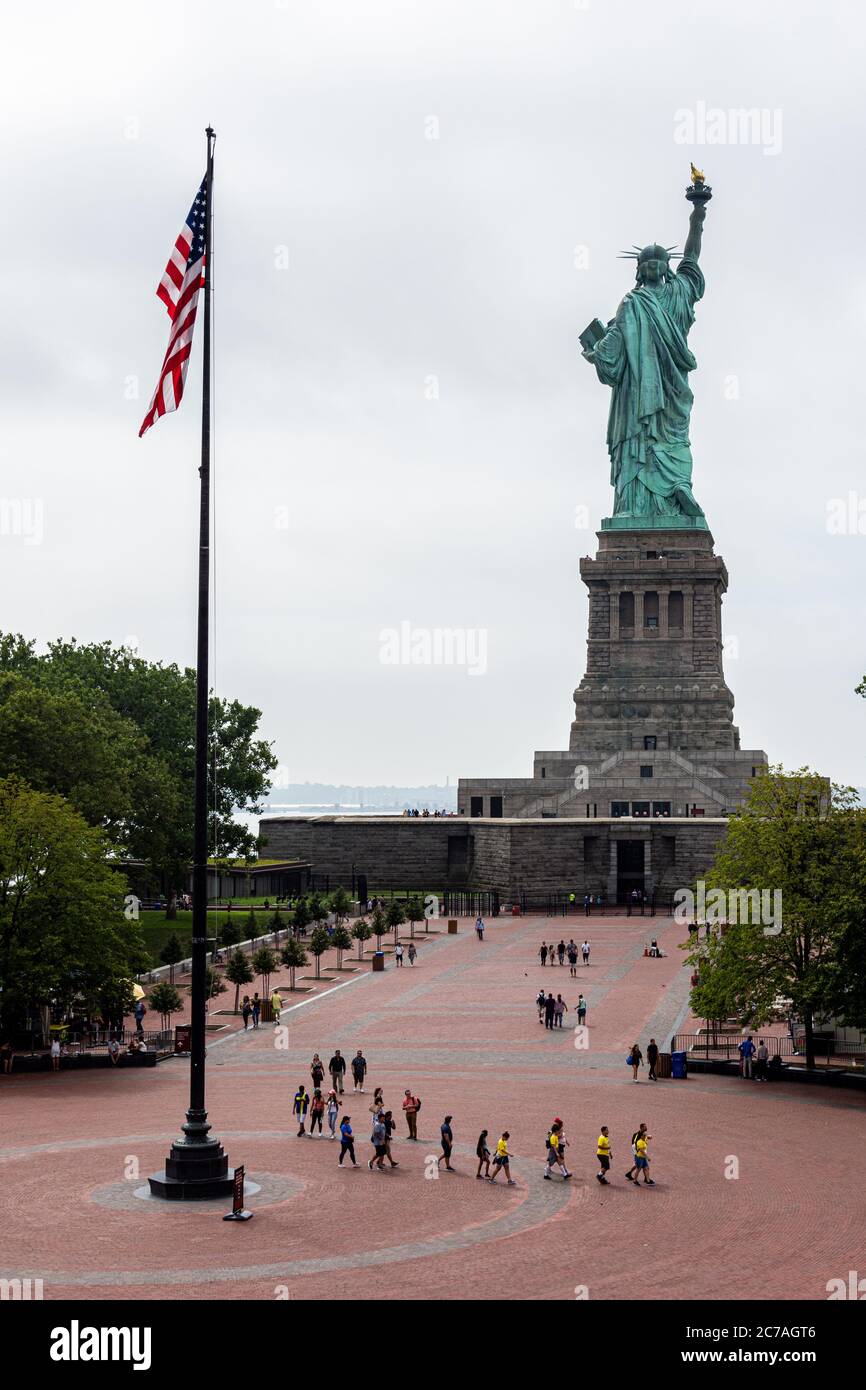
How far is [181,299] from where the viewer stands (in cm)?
2788

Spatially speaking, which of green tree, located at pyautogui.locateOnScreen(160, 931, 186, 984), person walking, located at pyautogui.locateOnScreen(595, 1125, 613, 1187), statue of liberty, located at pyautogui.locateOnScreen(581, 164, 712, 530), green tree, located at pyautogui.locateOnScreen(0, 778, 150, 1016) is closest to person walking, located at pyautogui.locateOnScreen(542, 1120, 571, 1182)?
person walking, located at pyautogui.locateOnScreen(595, 1125, 613, 1187)

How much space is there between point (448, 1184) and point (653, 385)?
8442cm

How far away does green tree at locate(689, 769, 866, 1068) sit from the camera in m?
39.1

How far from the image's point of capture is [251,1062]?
42.7m

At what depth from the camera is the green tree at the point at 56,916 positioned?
42.8 meters

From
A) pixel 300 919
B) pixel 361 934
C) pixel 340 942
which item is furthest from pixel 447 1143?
pixel 300 919

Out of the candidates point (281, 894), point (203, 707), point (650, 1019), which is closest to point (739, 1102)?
point (650, 1019)

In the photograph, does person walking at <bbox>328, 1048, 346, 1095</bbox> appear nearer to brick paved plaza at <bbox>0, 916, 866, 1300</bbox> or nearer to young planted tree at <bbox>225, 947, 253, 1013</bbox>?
brick paved plaza at <bbox>0, 916, 866, 1300</bbox>

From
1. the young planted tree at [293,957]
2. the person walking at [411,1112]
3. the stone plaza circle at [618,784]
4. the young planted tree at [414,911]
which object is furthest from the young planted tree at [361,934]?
the person walking at [411,1112]

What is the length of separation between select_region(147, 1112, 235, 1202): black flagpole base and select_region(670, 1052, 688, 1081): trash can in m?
16.5

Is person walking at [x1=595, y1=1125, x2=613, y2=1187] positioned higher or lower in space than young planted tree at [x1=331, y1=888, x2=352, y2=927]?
lower

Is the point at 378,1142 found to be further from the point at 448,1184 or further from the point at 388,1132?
the point at 448,1184

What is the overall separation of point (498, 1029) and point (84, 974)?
491 inches
